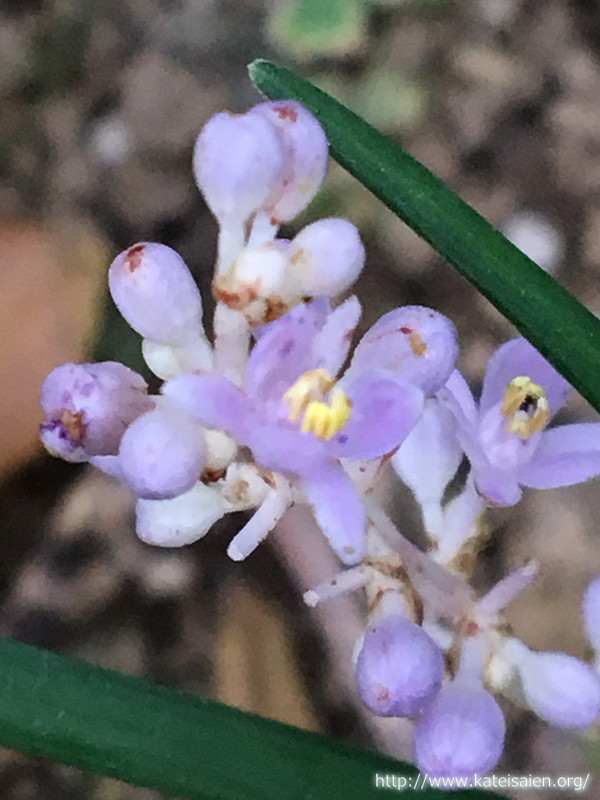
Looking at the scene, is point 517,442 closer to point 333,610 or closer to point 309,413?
point 309,413

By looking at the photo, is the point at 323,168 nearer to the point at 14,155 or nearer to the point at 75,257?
the point at 75,257

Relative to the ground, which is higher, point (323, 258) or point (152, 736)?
point (323, 258)

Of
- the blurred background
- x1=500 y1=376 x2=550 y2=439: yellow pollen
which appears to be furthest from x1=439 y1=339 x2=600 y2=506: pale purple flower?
the blurred background

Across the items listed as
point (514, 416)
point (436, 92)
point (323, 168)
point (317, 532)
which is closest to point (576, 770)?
point (317, 532)

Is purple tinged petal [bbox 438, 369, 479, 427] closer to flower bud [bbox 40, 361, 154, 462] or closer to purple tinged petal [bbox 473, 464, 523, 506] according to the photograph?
purple tinged petal [bbox 473, 464, 523, 506]

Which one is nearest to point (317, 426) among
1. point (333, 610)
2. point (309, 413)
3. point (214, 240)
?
point (309, 413)
